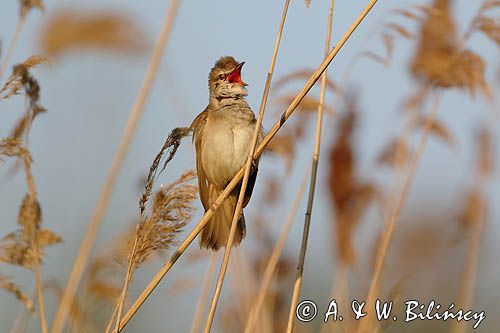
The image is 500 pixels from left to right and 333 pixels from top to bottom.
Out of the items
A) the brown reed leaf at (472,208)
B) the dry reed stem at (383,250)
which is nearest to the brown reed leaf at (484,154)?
the brown reed leaf at (472,208)

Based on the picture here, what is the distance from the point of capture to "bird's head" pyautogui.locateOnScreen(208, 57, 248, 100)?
3566 millimetres

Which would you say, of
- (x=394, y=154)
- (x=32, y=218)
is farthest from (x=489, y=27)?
(x=32, y=218)

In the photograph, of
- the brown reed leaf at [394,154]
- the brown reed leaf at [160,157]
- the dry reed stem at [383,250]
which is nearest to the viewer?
the brown reed leaf at [160,157]

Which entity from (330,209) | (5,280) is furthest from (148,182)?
(330,209)

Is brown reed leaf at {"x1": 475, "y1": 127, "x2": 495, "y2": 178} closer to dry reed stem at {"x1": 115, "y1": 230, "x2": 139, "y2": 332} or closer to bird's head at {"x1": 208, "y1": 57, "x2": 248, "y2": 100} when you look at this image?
bird's head at {"x1": 208, "y1": 57, "x2": 248, "y2": 100}

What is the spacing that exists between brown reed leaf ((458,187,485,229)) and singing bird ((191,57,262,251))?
1.50 meters

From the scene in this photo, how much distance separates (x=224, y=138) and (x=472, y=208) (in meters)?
1.75

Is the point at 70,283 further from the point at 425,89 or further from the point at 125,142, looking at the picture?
the point at 425,89

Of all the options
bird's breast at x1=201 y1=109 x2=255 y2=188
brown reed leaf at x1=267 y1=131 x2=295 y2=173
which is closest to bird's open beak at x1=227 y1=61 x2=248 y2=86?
bird's breast at x1=201 y1=109 x2=255 y2=188

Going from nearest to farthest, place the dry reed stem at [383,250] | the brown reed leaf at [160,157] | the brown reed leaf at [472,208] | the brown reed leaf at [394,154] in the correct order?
the brown reed leaf at [160,157]
the dry reed stem at [383,250]
the brown reed leaf at [394,154]
the brown reed leaf at [472,208]

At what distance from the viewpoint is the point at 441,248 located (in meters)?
4.43

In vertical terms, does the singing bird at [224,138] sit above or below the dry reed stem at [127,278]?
above

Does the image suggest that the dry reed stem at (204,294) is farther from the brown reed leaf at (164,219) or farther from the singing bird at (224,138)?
the brown reed leaf at (164,219)

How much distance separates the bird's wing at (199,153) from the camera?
368cm
